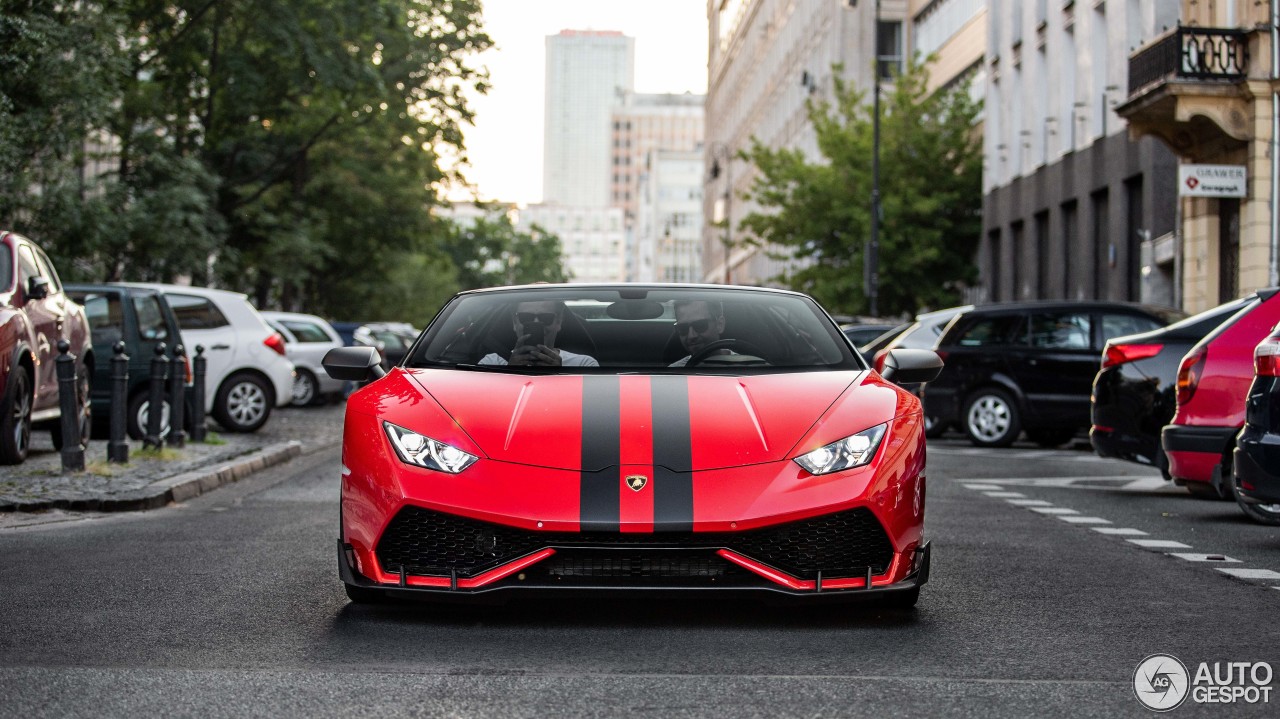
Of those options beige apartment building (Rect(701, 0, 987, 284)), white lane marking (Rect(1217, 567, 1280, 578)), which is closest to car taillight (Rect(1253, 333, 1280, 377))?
white lane marking (Rect(1217, 567, 1280, 578))

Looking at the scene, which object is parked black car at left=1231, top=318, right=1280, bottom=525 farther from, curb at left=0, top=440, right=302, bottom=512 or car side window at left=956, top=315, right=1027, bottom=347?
car side window at left=956, top=315, right=1027, bottom=347

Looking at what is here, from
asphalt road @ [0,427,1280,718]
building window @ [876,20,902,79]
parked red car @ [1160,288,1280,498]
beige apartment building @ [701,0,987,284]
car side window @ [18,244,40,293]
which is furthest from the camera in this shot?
building window @ [876,20,902,79]

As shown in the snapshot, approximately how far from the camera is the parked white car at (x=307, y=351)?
92.8 feet

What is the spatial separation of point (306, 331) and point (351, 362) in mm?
21585

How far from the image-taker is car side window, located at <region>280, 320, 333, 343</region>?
28.7 metres

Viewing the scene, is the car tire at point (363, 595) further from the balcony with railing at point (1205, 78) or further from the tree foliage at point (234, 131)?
the balcony with railing at point (1205, 78)

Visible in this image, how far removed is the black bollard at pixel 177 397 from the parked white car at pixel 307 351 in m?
→ 11.8

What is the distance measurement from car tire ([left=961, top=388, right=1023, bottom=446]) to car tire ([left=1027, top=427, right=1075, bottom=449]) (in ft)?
2.00

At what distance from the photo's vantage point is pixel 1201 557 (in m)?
8.97

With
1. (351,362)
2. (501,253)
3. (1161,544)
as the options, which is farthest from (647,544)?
(501,253)

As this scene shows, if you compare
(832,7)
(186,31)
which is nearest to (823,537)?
(186,31)

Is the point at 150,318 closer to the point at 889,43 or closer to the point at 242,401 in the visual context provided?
the point at 242,401

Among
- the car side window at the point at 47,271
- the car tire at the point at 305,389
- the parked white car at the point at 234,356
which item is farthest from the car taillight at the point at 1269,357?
the car tire at the point at 305,389

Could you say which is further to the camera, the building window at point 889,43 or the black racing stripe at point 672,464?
the building window at point 889,43
